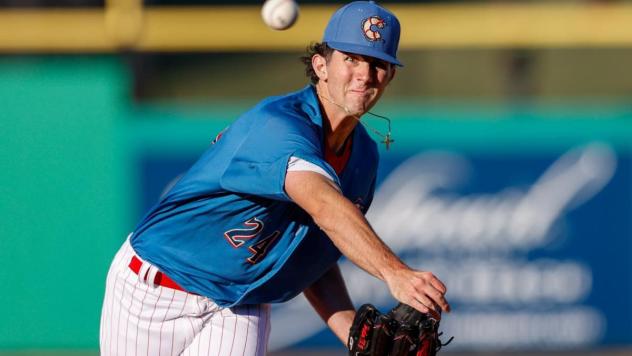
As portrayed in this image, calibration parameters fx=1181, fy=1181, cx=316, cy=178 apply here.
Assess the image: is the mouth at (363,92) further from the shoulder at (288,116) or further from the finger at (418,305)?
the finger at (418,305)

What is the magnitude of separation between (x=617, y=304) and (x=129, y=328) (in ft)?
16.3

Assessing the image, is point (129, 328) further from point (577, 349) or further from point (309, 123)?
point (577, 349)

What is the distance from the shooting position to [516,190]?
8.20 meters

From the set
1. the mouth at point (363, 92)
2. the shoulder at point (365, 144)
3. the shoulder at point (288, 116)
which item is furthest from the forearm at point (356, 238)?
the shoulder at point (365, 144)

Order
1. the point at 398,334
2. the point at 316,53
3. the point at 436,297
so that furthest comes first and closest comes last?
the point at 316,53 < the point at 398,334 < the point at 436,297

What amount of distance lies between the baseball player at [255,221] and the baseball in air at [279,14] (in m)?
1.00

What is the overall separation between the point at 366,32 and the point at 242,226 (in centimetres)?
78

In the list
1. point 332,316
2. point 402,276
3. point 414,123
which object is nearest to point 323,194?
point 402,276

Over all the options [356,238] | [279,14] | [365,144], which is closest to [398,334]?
[356,238]

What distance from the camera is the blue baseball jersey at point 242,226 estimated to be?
3.76 m

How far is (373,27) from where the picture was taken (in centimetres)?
373

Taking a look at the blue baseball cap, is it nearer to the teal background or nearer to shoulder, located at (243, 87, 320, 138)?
shoulder, located at (243, 87, 320, 138)

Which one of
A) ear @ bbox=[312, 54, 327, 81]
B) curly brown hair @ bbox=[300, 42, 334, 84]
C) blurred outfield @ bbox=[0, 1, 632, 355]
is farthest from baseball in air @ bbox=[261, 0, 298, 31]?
Result: blurred outfield @ bbox=[0, 1, 632, 355]

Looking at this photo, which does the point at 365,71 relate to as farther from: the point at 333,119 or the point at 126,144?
the point at 126,144
